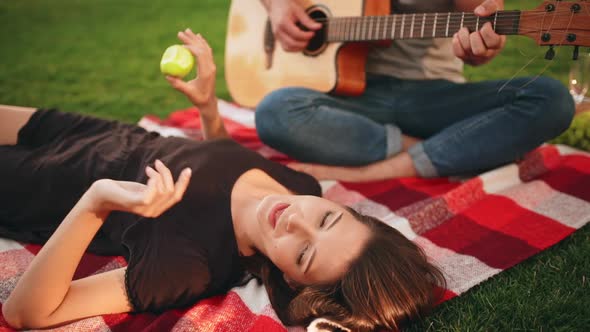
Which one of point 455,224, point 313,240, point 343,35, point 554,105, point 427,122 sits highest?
point 343,35

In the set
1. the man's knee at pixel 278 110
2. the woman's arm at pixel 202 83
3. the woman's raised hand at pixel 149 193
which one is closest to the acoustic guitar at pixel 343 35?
the man's knee at pixel 278 110

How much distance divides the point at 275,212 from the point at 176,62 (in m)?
0.72

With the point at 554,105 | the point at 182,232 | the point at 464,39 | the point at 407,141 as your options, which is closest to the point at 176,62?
the point at 182,232

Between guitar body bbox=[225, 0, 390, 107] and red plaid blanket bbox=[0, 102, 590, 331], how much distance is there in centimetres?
41

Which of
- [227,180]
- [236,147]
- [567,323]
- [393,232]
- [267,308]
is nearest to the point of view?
[567,323]

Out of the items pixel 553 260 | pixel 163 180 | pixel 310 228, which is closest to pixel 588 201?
pixel 553 260

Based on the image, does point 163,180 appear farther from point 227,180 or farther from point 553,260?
point 553,260

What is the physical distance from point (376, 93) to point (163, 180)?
1472 millimetres

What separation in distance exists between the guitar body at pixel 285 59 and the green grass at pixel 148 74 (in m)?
0.64

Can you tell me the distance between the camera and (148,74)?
3934mm

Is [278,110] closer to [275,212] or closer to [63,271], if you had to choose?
[275,212]

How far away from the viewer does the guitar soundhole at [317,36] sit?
8.07 feet

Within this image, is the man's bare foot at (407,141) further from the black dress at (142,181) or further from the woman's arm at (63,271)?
the woman's arm at (63,271)

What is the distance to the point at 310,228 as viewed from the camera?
147 cm
